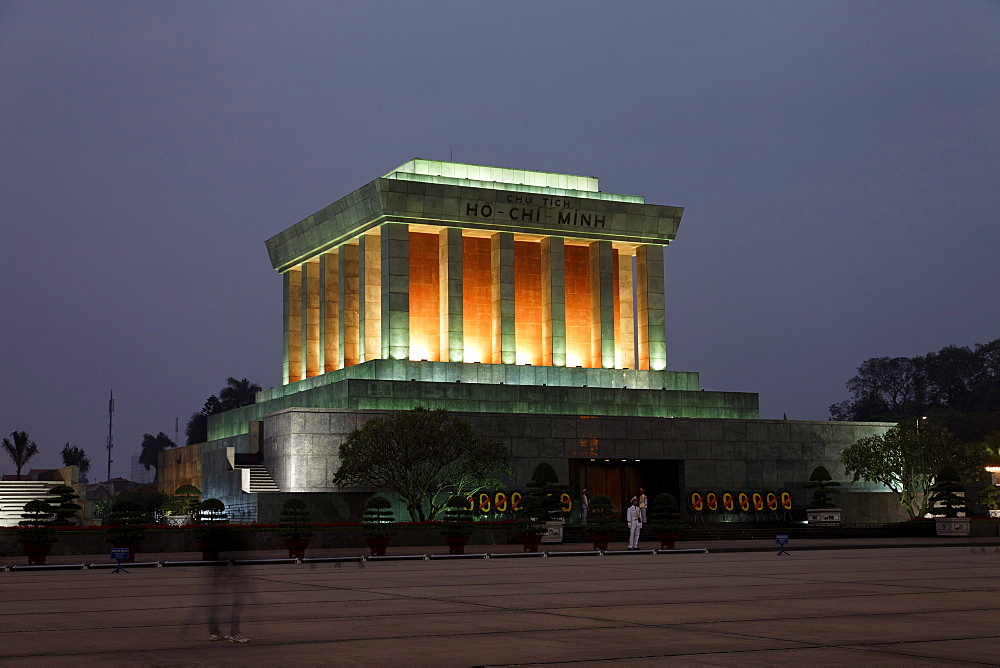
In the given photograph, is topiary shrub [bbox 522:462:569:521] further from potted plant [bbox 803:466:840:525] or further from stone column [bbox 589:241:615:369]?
stone column [bbox 589:241:615:369]

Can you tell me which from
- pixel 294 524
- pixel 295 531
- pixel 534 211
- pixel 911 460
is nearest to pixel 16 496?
pixel 294 524

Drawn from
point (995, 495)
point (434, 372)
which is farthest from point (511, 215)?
point (995, 495)

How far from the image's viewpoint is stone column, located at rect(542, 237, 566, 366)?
214 feet

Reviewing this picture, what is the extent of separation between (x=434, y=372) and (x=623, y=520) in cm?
1204

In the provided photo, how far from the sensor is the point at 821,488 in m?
58.3

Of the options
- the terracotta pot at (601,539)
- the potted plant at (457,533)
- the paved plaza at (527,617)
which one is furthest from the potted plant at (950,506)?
the paved plaza at (527,617)

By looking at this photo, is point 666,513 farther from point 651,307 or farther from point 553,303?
point 651,307

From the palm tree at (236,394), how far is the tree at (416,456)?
92449mm

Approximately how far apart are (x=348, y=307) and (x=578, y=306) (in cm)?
1312

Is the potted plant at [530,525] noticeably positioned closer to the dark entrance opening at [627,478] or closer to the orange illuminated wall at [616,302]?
the dark entrance opening at [627,478]

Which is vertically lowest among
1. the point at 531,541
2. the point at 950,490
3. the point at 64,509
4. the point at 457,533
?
the point at 531,541

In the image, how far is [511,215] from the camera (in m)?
65.1

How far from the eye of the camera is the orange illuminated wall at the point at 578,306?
6831cm

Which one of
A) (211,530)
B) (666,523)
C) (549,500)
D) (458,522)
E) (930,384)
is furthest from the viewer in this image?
(930,384)
